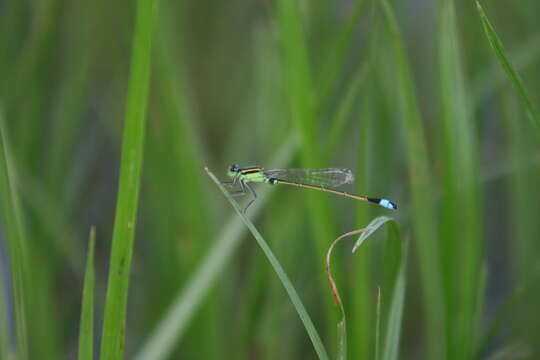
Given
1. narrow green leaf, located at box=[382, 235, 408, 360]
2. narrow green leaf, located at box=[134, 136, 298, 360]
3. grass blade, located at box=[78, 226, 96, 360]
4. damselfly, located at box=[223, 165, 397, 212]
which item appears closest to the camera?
grass blade, located at box=[78, 226, 96, 360]

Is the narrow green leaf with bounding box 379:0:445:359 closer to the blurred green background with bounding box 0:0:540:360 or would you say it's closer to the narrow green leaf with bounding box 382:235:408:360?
the blurred green background with bounding box 0:0:540:360

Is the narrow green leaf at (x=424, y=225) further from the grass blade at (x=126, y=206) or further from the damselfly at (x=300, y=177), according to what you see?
the grass blade at (x=126, y=206)

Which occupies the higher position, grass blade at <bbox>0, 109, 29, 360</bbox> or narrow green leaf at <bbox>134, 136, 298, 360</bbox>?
grass blade at <bbox>0, 109, 29, 360</bbox>

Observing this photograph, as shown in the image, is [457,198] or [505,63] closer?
[505,63]

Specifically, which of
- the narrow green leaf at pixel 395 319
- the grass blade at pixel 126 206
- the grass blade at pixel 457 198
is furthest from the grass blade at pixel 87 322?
the grass blade at pixel 457 198

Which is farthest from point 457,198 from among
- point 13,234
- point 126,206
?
point 13,234

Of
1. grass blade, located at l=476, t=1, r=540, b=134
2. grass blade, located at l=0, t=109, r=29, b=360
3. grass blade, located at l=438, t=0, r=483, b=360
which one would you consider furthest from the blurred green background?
grass blade, located at l=476, t=1, r=540, b=134

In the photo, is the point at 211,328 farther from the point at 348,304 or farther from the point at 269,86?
the point at 269,86

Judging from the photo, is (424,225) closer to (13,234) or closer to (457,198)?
(457,198)

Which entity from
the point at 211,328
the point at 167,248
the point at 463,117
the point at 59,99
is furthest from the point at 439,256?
the point at 59,99
